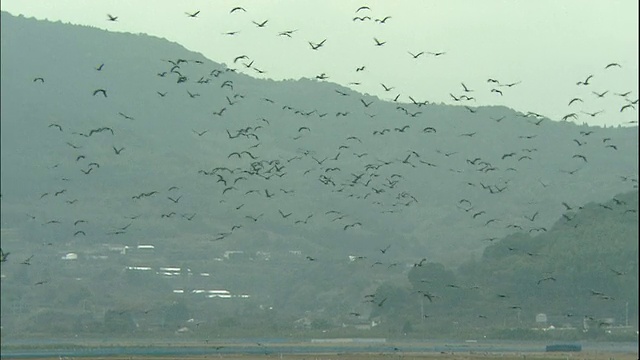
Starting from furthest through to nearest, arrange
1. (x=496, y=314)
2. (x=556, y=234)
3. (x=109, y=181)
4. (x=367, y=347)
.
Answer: (x=109, y=181)
(x=556, y=234)
(x=496, y=314)
(x=367, y=347)

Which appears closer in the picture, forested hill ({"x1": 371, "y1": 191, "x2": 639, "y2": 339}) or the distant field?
the distant field

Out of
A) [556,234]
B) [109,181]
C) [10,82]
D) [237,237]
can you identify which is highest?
[10,82]

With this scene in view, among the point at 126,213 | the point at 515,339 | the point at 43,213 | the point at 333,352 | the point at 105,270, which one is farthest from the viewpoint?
the point at 126,213

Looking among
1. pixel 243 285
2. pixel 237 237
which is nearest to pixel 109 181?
pixel 237 237

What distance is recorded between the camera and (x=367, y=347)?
8556 cm

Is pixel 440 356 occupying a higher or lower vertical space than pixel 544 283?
lower

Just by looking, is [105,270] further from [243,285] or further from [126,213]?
[126,213]

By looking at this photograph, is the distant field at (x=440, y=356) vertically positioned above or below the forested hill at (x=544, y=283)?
below

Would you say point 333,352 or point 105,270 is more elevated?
point 105,270

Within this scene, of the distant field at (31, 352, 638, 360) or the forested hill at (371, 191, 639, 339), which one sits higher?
the forested hill at (371, 191, 639, 339)

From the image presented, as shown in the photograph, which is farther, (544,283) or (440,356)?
(544,283)

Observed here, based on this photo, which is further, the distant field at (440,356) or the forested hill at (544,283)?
the forested hill at (544,283)

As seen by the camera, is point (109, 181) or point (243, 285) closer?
point (243, 285)

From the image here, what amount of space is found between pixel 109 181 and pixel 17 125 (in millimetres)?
34010
